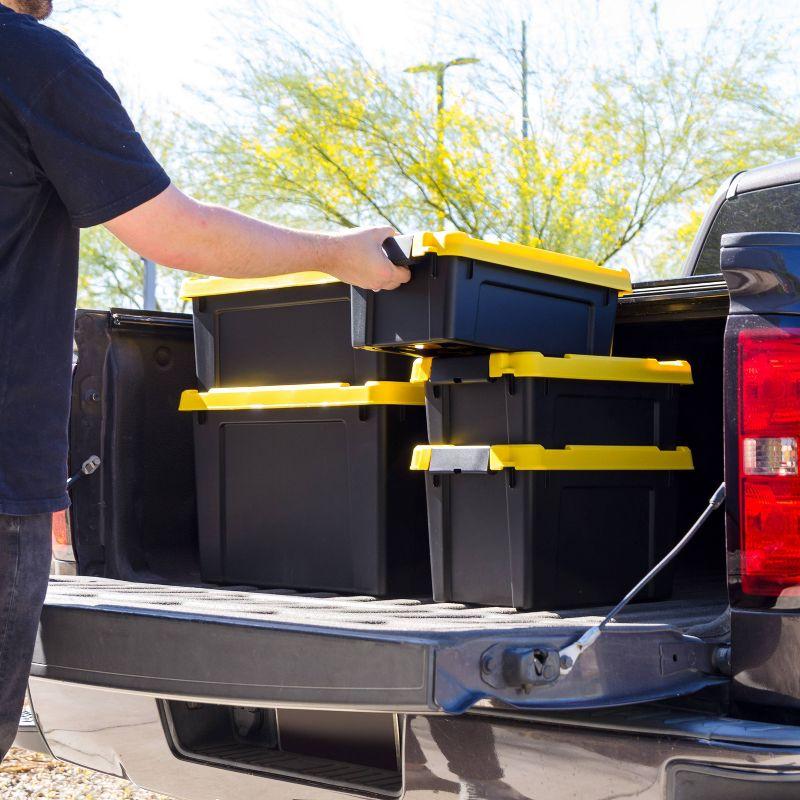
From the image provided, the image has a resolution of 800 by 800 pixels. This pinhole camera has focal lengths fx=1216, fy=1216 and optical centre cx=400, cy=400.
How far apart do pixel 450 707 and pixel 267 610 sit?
615mm

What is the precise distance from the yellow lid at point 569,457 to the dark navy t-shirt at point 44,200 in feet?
2.98

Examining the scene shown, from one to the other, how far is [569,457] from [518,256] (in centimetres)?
46

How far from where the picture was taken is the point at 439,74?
17.3 m

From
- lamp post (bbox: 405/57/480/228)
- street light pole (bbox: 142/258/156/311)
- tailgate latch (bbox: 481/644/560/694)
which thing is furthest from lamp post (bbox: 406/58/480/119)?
tailgate latch (bbox: 481/644/560/694)

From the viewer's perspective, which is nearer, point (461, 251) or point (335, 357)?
point (461, 251)

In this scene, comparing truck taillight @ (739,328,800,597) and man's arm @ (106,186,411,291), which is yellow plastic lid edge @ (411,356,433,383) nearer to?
man's arm @ (106,186,411,291)

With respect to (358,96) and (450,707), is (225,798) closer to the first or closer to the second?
(450,707)

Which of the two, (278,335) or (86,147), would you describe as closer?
(86,147)

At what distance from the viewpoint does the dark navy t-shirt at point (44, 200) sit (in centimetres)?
194

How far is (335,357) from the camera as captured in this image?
2949 millimetres

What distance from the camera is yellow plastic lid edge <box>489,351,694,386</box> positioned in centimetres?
255

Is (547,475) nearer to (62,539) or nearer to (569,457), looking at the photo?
(569,457)

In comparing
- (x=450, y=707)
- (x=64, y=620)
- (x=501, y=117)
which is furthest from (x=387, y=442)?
(x=501, y=117)

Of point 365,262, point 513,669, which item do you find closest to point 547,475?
point 365,262
